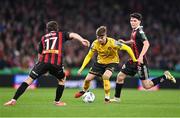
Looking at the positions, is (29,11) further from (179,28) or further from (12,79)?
(179,28)

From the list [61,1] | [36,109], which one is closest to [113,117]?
[36,109]

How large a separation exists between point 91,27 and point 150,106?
1577 cm

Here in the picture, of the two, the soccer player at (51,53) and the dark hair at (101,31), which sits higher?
the dark hair at (101,31)

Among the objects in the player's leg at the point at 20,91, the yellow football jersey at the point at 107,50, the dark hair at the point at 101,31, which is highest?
the dark hair at the point at 101,31

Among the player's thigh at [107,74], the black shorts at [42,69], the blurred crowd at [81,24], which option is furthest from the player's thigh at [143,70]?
the blurred crowd at [81,24]

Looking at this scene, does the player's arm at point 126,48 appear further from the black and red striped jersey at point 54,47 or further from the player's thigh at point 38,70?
the player's thigh at point 38,70

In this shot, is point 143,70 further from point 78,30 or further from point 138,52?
point 78,30

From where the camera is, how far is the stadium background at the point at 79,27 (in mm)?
25359

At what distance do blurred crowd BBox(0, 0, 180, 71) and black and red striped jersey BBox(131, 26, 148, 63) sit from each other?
10582 millimetres

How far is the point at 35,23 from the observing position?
27875 mm

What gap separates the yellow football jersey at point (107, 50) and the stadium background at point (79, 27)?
30.9 feet

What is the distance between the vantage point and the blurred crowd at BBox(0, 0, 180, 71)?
26.2 meters

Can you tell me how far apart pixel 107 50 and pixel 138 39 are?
0.83 meters

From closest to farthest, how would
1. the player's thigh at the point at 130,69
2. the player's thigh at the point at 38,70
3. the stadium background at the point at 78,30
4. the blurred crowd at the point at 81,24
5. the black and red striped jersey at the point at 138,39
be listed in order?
the player's thigh at the point at 38,70, the black and red striped jersey at the point at 138,39, the player's thigh at the point at 130,69, the stadium background at the point at 78,30, the blurred crowd at the point at 81,24
